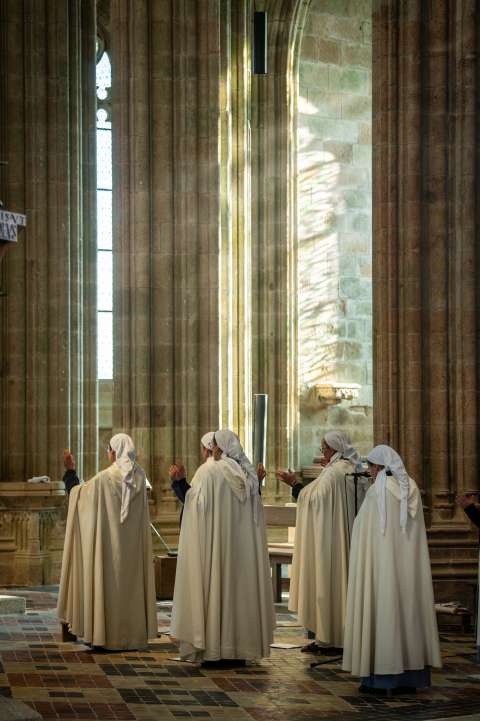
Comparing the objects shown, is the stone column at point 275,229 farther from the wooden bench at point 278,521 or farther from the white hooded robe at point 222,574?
the white hooded robe at point 222,574

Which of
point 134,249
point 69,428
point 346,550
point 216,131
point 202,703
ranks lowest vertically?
point 202,703

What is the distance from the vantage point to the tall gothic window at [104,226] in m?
22.1

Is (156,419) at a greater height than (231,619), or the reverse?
(156,419)

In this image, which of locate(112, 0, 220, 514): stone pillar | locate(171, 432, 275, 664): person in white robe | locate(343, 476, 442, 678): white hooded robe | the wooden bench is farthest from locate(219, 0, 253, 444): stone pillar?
locate(343, 476, 442, 678): white hooded robe

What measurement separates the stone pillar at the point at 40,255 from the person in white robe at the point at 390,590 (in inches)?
322

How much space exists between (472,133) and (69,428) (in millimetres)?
6754

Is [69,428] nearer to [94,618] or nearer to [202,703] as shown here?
[94,618]

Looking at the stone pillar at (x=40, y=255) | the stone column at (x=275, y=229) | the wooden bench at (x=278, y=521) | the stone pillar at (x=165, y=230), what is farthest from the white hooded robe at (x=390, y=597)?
the stone column at (x=275, y=229)

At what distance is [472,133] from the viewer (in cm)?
1288

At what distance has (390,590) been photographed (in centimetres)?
915

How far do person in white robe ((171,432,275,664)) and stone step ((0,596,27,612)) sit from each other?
3304mm

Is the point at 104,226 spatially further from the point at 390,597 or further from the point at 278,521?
the point at 390,597

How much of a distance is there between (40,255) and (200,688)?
28.5 feet

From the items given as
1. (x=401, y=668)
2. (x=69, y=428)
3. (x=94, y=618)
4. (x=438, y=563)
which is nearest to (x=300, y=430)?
(x=69, y=428)
